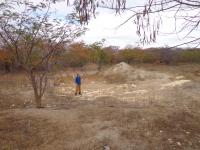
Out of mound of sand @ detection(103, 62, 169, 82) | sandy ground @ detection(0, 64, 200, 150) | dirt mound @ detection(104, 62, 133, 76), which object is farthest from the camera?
dirt mound @ detection(104, 62, 133, 76)

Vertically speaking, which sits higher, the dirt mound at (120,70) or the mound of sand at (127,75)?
the dirt mound at (120,70)

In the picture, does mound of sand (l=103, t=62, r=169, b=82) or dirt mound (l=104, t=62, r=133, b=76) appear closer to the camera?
mound of sand (l=103, t=62, r=169, b=82)

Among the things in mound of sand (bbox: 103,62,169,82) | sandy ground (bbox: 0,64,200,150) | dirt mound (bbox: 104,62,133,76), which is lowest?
sandy ground (bbox: 0,64,200,150)

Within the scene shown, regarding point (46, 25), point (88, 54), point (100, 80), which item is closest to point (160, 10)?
point (46, 25)

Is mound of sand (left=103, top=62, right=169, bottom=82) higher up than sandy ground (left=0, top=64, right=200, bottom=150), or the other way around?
mound of sand (left=103, top=62, right=169, bottom=82)

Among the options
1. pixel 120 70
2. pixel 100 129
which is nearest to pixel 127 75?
pixel 120 70

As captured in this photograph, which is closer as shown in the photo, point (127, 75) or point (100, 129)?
point (100, 129)

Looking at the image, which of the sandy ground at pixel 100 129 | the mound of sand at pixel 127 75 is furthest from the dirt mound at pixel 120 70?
the sandy ground at pixel 100 129

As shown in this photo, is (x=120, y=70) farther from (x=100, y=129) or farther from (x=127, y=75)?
(x=100, y=129)

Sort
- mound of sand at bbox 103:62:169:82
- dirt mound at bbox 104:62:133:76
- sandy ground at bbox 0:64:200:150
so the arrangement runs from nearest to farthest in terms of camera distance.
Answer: sandy ground at bbox 0:64:200:150
mound of sand at bbox 103:62:169:82
dirt mound at bbox 104:62:133:76

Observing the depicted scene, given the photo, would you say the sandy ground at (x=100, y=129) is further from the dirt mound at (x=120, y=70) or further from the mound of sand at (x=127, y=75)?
the dirt mound at (x=120, y=70)

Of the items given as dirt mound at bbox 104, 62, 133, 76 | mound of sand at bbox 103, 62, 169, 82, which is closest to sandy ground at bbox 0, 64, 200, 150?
mound of sand at bbox 103, 62, 169, 82

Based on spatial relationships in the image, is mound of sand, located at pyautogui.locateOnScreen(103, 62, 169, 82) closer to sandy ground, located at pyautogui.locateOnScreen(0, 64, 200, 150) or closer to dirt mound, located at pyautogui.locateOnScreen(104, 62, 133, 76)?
dirt mound, located at pyautogui.locateOnScreen(104, 62, 133, 76)

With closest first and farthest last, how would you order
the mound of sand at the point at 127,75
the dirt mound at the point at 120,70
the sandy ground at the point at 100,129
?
the sandy ground at the point at 100,129 < the mound of sand at the point at 127,75 < the dirt mound at the point at 120,70
